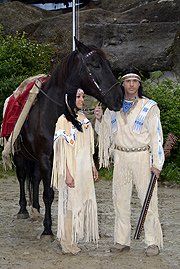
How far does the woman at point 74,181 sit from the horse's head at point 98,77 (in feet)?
0.68

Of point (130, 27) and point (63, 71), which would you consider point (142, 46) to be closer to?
point (130, 27)

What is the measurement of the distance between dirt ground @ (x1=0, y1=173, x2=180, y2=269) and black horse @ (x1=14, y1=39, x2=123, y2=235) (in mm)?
381

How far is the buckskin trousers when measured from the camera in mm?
3789

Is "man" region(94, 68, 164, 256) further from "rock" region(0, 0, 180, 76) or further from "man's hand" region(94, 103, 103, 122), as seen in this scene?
"rock" region(0, 0, 180, 76)

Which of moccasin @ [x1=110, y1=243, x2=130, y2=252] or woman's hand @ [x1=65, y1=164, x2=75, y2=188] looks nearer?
woman's hand @ [x1=65, y1=164, x2=75, y2=188]

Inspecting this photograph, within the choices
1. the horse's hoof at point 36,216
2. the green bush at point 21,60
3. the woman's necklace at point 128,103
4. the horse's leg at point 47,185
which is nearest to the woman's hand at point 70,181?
the horse's leg at point 47,185

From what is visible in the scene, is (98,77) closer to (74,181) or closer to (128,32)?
(74,181)

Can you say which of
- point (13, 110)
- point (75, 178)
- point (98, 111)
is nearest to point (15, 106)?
point (13, 110)

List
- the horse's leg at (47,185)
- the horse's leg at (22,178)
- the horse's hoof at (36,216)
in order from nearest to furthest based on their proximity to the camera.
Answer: the horse's leg at (47,185), the horse's hoof at (36,216), the horse's leg at (22,178)

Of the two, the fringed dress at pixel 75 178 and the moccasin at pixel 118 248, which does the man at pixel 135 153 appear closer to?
the moccasin at pixel 118 248

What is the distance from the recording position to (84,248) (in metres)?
4.13

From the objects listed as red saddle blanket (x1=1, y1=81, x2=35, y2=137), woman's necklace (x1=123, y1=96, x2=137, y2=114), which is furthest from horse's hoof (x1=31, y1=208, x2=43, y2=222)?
woman's necklace (x1=123, y1=96, x2=137, y2=114)

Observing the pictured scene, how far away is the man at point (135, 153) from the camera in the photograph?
12.3 ft

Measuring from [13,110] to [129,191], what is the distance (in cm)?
204
